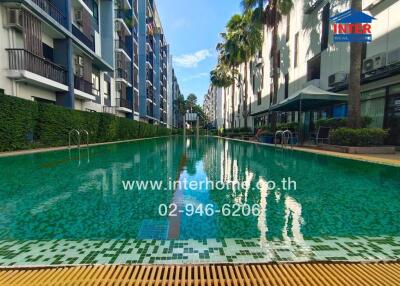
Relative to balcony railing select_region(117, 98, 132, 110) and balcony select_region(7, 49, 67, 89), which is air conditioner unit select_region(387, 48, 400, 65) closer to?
balcony select_region(7, 49, 67, 89)

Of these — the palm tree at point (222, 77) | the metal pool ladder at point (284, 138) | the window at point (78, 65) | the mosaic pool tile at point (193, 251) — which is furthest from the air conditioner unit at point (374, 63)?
the palm tree at point (222, 77)

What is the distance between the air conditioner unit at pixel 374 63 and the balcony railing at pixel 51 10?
1874cm

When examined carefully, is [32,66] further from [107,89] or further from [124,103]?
[124,103]

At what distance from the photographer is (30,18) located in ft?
44.0

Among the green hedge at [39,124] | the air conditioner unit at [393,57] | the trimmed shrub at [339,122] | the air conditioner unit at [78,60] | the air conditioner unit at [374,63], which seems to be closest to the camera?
the green hedge at [39,124]

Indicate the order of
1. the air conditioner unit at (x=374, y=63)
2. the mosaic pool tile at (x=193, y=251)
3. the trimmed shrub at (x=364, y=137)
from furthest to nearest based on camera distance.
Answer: the air conditioner unit at (x=374, y=63) < the trimmed shrub at (x=364, y=137) < the mosaic pool tile at (x=193, y=251)

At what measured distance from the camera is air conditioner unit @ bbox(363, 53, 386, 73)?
12125mm

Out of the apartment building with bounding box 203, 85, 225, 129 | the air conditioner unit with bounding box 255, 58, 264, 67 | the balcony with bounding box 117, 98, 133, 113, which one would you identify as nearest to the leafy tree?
the apartment building with bounding box 203, 85, 225, 129

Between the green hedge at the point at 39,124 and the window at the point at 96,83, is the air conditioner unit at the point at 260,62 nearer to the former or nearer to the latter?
the window at the point at 96,83

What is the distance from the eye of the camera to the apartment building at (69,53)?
12617 millimetres

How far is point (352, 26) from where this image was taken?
14352 millimetres

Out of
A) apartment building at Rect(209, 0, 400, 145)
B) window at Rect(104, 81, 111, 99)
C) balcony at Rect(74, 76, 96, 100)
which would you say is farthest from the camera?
window at Rect(104, 81, 111, 99)

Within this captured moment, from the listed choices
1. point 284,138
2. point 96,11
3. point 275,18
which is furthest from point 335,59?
point 96,11

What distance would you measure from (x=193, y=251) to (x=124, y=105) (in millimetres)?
30162
